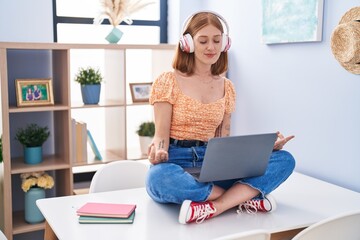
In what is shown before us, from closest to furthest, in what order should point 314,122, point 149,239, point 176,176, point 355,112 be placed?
point 149,239 → point 176,176 → point 355,112 → point 314,122

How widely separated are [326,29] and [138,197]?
3.94ft

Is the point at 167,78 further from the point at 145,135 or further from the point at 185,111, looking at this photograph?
the point at 145,135

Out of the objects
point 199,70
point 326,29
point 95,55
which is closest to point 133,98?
point 95,55

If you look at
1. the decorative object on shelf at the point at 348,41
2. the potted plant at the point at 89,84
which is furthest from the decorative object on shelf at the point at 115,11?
the decorative object on shelf at the point at 348,41

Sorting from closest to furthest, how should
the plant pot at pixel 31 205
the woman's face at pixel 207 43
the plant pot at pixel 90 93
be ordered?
the woman's face at pixel 207 43
the plant pot at pixel 31 205
the plant pot at pixel 90 93

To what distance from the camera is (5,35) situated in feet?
9.00

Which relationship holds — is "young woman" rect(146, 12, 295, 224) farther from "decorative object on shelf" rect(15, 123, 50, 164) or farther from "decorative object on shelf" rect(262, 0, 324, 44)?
"decorative object on shelf" rect(15, 123, 50, 164)

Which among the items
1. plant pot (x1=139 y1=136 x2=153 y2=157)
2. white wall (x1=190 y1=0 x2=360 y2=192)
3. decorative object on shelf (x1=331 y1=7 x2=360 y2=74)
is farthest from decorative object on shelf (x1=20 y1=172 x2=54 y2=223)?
decorative object on shelf (x1=331 y1=7 x2=360 y2=74)

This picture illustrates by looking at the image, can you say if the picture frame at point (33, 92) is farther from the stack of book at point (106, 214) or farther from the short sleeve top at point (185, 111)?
the stack of book at point (106, 214)

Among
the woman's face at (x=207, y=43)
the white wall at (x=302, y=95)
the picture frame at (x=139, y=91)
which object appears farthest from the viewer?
the picture frame at (x=139, y=91)

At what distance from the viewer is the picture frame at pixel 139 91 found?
9.93 ft

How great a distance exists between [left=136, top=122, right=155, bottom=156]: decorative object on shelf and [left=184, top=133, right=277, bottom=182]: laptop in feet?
4.46

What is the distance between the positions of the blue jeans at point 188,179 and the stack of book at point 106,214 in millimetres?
131

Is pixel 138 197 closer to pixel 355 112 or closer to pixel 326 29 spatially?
pixel 355 112
